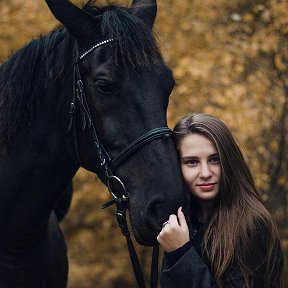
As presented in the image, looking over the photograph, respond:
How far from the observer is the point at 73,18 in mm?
2844

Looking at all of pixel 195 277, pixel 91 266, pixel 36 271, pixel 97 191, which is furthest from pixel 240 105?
pixel 195 277

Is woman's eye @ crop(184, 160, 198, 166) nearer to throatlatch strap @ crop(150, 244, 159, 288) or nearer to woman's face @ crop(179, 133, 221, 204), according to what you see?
woman's face @ crop(179, 133, 221, 204)

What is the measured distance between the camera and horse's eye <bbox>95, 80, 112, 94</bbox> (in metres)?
2.70

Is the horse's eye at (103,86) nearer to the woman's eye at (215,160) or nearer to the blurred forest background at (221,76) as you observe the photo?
the woman's eye at (215,160)

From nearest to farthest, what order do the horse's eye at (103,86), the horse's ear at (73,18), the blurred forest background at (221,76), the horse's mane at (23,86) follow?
the horse's eye at (103,86)
the horse's ear at (73,18)
the horse's mane at (23,86)
the blurred forest background at (221,76)

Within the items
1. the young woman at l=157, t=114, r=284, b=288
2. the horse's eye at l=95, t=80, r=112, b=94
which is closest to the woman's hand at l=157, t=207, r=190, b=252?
the young woman at l=157, t=114, r=284, b=288

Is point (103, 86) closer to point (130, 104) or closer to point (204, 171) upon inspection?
point (130, 104)

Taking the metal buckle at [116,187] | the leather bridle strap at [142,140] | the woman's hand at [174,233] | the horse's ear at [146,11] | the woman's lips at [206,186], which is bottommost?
the woman's hand at [174,233]

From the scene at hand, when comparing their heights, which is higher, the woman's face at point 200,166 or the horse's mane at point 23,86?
the horse's mane at point 23,86

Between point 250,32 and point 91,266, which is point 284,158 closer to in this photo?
point 250,32

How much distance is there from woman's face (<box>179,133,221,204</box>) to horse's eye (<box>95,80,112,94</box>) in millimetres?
397

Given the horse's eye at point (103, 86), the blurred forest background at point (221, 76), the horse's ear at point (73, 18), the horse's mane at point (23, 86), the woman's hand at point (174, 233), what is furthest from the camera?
the blurred forest background at point (221, 76)

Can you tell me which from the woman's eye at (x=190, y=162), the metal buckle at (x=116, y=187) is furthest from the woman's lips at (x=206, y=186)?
the metal buckle at (x=116, y=187)

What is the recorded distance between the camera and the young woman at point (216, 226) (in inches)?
99.3
